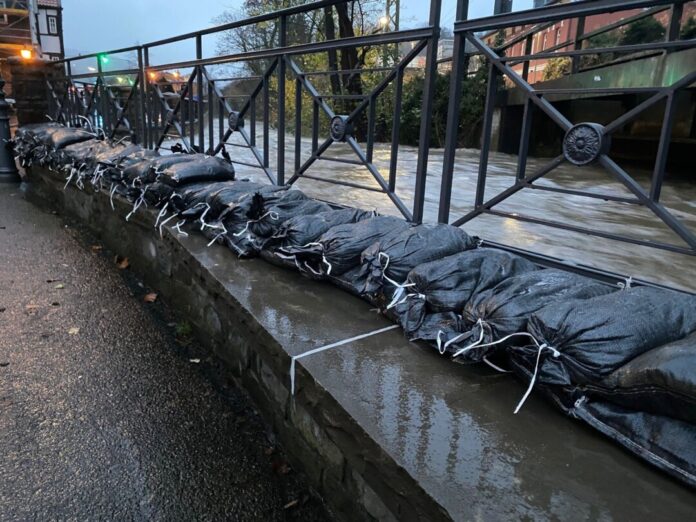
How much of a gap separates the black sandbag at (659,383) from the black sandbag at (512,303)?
31cm

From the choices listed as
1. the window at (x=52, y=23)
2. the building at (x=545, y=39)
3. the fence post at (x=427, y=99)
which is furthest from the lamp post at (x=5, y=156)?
the window at (x=52, y=23)

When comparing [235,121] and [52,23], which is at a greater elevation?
[52,23]

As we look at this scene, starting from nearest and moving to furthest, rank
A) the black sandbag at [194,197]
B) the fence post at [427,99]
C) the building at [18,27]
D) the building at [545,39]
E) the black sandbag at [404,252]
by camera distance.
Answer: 1. the black sandbag at [404,252]
2. the fence post at [427,99]
3. the black sandbag at [194,197]
4. the building at [545,39]
5. the building at [18,27]

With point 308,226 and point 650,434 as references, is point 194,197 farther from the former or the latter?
point 650,434

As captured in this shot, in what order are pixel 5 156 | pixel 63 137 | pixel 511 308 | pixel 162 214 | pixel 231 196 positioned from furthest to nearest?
pixel 5 156 < pixel 63 137 < pixel 162 214 < pixel 231 196 < pixel 511 308

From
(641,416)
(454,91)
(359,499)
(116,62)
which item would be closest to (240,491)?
(359,499)

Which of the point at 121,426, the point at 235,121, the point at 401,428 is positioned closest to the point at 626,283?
the point at 401,428

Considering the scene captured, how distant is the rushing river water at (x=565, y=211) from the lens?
9.72ft

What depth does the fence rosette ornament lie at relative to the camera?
79.4 inches

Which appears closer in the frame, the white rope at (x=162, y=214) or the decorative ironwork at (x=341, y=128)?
the decorative ironwork at (x=341, y=128)

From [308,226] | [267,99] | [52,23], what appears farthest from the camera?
[52,23]

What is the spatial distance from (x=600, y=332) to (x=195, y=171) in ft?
9.95

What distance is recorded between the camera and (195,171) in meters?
3.77

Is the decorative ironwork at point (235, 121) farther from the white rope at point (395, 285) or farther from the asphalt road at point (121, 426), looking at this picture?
the white rope at point (395, 285)
